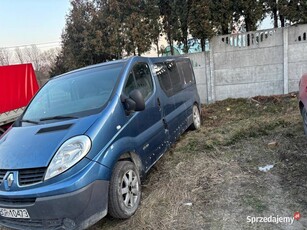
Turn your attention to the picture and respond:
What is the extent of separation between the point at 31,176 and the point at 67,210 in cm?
47

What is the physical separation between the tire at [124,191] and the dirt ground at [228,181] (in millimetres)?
154

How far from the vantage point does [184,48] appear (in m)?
9.82

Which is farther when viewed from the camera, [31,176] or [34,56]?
[34,56]

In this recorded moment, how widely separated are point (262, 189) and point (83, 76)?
2798mm

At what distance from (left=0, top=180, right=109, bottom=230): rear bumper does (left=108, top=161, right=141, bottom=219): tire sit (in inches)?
8.8

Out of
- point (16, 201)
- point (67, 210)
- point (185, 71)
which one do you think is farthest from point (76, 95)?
point (185, 71)

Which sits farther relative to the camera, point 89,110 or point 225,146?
point 225,146

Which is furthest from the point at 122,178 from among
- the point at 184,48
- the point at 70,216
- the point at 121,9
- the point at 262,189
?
the point at 121,9

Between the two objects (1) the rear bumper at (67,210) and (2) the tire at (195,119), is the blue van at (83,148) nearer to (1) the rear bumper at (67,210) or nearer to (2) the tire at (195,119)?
(1) the rear bumper at (67,210)

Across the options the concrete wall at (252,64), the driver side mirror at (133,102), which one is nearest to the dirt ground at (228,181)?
the driver side mirror at (133,102)

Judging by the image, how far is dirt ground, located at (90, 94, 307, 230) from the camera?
112 inches

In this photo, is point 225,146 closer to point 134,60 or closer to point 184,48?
point 134,60

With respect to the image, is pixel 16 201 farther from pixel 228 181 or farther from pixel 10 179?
pixel 228 181

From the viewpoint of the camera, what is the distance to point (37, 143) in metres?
2.67
